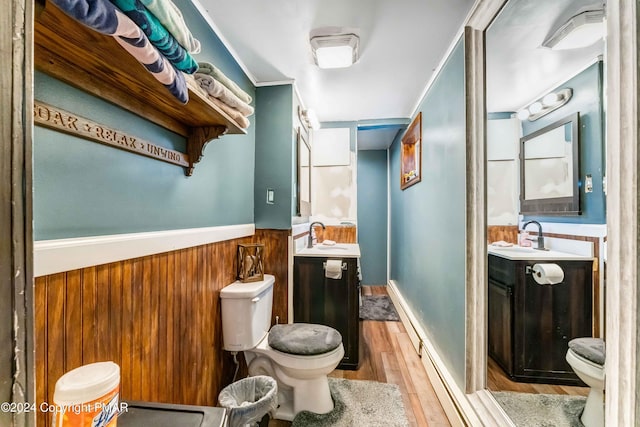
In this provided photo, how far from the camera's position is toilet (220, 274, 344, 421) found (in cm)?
147

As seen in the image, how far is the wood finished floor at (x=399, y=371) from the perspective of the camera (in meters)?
1.51

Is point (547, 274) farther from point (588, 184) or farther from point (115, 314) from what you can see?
point (115, 314)

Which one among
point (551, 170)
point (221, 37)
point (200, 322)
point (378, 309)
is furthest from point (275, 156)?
point (378, 309)

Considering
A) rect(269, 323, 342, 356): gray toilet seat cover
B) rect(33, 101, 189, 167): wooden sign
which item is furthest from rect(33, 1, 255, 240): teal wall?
rect(269, 323, 342, 356): gray toilet seat cover

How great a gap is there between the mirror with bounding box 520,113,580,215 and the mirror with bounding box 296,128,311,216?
156 centimetres

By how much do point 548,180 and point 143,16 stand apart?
174cm

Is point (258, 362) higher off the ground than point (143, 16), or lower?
lower

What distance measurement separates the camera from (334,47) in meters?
1.54

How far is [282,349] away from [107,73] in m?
1.45

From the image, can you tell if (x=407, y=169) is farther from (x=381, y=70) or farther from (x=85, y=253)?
(x=85, y=253)

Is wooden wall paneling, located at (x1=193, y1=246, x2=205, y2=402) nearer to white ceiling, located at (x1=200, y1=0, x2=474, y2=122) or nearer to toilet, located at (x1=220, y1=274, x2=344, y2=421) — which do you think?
toilet, located at (x1=220, y1=274, x2=344, y2=421)

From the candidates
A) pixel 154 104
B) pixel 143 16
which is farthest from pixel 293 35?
pixel 143 16

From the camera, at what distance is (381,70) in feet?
6.13

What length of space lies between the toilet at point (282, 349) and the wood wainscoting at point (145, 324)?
10cm
